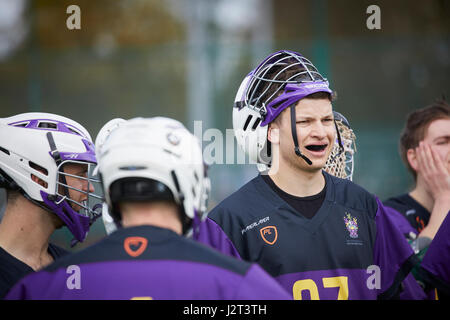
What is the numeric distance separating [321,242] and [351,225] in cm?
21

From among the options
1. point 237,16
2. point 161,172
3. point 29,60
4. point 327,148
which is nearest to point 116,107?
point 29,60

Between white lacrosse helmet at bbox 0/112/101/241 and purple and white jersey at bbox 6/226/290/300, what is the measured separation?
3.60 feet

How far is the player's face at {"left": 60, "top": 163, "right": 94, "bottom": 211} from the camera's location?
3121 millimetres

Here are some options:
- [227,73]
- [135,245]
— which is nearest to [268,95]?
[135,245]

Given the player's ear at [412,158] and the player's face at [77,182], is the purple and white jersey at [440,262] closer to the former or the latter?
the player's ear at [412,158]

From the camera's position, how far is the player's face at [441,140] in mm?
4180

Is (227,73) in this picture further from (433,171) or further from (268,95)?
(268,95)

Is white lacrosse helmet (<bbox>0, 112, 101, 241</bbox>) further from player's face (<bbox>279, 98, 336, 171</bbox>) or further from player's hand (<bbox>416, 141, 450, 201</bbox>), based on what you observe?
player's hand (<bbox>416, 141, 450, 201</bbox>)

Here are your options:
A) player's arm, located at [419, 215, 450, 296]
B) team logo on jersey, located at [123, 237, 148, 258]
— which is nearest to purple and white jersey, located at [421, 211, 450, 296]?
player's arm, located at [419, 215, 450, 296]

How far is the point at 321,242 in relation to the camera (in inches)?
114

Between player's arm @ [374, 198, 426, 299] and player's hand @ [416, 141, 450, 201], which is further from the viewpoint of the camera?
player's hand @ [416, 141, 450, 201]

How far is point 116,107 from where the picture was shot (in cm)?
1112
